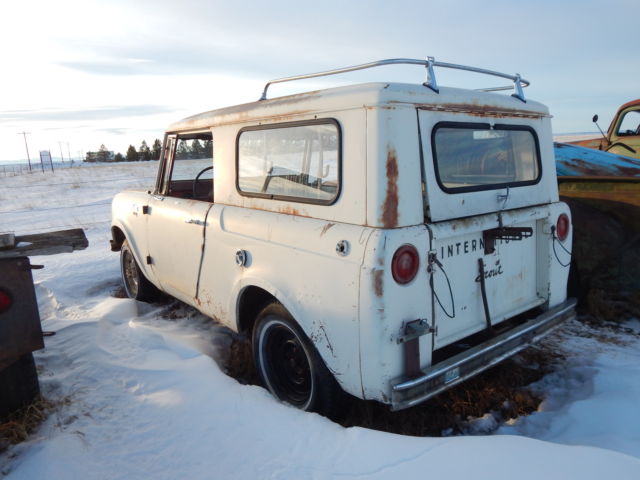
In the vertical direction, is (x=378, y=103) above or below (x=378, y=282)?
above

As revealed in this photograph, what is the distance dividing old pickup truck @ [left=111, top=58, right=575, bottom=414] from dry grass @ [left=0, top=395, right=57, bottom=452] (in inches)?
48.2

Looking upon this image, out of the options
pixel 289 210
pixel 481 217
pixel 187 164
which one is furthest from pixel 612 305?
pixel 187 164

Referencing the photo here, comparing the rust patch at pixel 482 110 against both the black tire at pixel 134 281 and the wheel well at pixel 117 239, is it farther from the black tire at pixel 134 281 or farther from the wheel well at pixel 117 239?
the wheel well at pixel 117 239

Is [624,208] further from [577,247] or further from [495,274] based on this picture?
[495,274]

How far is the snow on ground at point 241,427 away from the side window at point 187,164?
4.36ft

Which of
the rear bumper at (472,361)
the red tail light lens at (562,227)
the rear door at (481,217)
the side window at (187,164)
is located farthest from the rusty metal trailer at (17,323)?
the red tail light lens at (562,227)

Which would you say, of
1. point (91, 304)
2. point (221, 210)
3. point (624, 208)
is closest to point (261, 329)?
point (221, 210)

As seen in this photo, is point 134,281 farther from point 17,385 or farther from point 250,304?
point 17,385

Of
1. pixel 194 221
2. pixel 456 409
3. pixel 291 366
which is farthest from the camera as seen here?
pixel 194 221

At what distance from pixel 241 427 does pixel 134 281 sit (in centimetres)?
331

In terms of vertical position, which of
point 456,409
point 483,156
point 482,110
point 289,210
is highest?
point 482,110

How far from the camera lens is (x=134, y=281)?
516cm

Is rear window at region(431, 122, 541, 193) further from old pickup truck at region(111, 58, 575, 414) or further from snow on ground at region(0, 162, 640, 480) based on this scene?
snow on ground at region(0, 162, 640, 480)

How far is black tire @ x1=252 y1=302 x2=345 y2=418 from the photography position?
8.75ft
